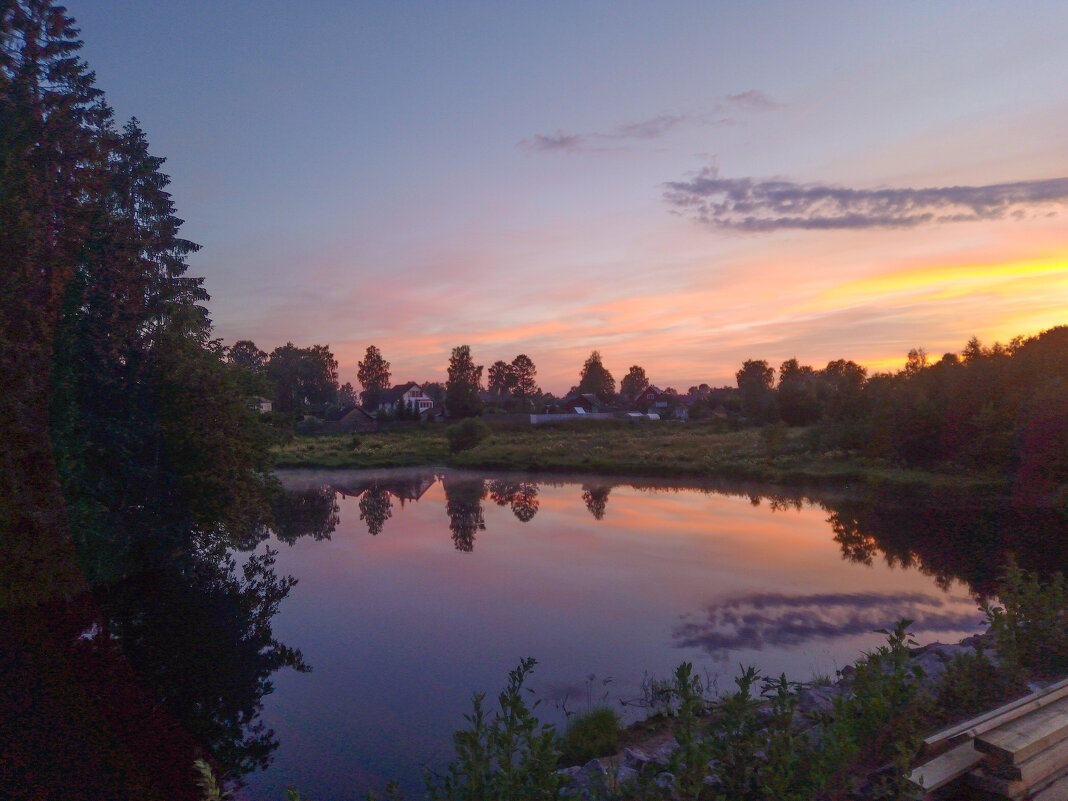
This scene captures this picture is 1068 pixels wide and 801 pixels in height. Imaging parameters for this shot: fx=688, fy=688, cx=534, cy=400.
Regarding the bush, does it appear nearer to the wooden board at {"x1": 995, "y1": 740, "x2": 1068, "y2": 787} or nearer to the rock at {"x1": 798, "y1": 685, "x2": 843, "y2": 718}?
the rock at {"x1": 798, "y1": 685, "x2": 843, "y2": 718}

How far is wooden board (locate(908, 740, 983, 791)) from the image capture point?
3.82m

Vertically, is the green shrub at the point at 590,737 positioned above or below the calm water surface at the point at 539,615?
above

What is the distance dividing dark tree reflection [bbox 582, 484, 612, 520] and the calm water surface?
1.01m

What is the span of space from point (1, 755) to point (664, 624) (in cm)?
866

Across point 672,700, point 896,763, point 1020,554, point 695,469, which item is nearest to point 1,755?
point 672,700

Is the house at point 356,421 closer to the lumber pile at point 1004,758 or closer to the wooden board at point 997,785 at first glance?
the lumber pile at point 1004,758

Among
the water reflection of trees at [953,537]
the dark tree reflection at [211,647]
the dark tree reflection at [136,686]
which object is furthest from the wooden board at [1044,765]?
the water reflection of trees at [953,537]

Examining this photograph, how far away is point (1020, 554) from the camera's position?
48.2ft

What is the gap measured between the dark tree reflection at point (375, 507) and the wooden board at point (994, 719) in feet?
58.3

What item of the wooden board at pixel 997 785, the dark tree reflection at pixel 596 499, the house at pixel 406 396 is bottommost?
the dark tree reflection at pixel 596 499

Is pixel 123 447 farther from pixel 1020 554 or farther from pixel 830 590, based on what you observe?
pixel 1020 554

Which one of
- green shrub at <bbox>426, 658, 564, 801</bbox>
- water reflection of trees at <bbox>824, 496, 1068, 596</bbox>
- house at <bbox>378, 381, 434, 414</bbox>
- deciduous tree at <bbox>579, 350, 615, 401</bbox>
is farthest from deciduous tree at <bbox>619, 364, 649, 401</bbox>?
green shrub at <bbox>426, 658, 564, 801</bbox>

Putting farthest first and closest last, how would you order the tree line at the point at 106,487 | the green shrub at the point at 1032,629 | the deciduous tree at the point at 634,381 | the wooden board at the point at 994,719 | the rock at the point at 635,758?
the deciduous tree at the point at 634,381, the tree line at the point at 106,487, the green shrub at the point at 1032,629, the rock at the point at 635,758, the wooden board at the point at 994,719

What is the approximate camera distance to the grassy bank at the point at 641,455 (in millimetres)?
27156
